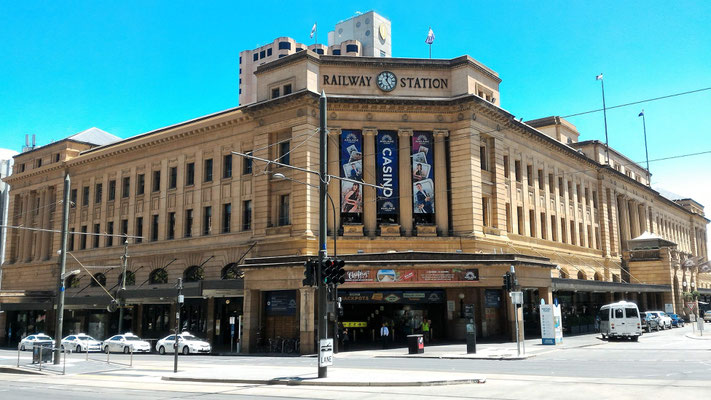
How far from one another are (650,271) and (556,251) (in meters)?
19.6

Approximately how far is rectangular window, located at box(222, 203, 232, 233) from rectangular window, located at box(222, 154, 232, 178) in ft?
8.03

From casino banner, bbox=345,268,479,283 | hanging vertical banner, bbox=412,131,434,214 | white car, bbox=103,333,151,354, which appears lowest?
white car, bbox=103,333,151,354

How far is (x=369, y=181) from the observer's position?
147ft

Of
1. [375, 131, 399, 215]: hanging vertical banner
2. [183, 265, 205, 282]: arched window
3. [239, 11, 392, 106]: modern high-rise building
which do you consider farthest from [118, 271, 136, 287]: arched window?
[239, 11, 392, 106]: modern high-rise building

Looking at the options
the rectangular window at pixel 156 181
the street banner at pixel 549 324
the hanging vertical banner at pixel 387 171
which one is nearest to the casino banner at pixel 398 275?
the street banner at pixel 549 324

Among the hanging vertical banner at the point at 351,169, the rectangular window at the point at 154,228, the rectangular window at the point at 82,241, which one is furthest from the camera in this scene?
the rectangular window at the point at 82,241

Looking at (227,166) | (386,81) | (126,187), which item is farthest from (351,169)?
(126,187)

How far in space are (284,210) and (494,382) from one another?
27.5m

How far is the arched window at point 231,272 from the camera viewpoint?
46.9 metres

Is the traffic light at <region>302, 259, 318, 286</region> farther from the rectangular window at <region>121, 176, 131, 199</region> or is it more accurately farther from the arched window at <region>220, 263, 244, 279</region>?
the rectangular window at <region>121, 176, 131, 199</region>

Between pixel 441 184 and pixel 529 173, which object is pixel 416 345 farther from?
pixel 529 173

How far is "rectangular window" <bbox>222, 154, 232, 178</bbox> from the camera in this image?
50.1 meters

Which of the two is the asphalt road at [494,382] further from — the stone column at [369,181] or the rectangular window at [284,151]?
the rectangular window at [284,151]

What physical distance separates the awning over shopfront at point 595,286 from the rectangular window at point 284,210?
19.8 m
